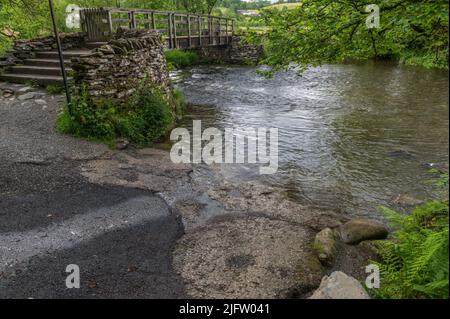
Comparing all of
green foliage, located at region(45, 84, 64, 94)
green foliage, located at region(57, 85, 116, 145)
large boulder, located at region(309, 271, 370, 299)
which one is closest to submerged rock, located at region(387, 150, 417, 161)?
large boulder, located at region(309, 271, 370, 299)

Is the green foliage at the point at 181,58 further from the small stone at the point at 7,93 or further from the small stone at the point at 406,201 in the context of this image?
the small stone at the point at 406,201

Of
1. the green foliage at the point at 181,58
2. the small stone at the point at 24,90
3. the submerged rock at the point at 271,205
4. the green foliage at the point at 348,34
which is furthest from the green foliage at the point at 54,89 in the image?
the green foliage at the point at 181,58

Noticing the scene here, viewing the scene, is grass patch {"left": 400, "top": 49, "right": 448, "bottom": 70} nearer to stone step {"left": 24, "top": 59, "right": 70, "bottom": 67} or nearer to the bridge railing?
stone step {"left": 24, "top": 59, "right": 70, "bottom": 67}

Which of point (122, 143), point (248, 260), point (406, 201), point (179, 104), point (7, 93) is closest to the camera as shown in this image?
point (248, 260)

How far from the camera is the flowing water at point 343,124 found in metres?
8.54

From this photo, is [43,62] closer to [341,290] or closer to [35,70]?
[35,70]

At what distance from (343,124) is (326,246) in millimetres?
9113

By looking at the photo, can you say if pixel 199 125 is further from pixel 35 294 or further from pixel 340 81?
pixel 340 81

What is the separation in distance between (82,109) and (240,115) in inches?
291

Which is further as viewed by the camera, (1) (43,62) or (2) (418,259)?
(1) (43,62)

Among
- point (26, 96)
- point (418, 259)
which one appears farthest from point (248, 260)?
point (26, 96)

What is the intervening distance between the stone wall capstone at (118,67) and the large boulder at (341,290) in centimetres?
826

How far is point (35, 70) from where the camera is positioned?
12.8 meters

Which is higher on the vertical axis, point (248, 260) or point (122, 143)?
point (122, 143)
